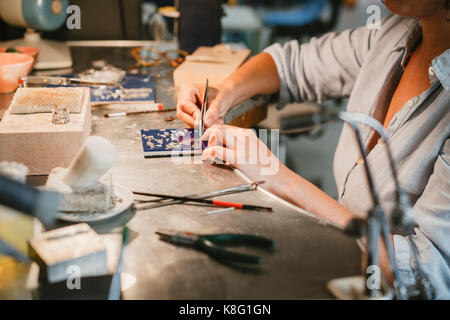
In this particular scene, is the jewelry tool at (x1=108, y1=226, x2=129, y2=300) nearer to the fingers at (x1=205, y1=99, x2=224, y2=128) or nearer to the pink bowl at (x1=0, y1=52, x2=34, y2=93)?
the fingers at (x1=205, y1=99, x2=224, y2=128)

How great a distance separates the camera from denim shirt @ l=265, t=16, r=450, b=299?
3.59 feet

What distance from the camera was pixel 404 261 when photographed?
1.08 meters

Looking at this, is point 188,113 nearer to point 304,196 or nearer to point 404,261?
point 304,196

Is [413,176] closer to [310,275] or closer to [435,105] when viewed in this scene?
[435,105]

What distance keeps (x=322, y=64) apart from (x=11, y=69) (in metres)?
1.14

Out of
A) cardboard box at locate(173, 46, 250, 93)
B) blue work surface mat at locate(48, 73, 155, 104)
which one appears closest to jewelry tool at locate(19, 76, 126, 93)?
blue work surface mat at locate(48, 73, 155, 104)

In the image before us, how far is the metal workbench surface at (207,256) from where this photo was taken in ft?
2.60

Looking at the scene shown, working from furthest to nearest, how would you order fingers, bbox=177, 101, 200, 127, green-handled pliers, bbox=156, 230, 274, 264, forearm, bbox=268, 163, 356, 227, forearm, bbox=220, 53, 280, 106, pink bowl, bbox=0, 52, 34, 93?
forearm, bbox=220, 53, 280, 106 < pink bowl, bbox=0, 52, 34, 93 < fingers, bbox=177, 101, 200, 127 < forearm, bbox=268, 163, 356, 227 < green-handled pliers, bbox=156, 230, 274, 264

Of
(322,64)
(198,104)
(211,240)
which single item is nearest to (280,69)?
(322,64)

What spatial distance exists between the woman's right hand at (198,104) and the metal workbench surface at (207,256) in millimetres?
253

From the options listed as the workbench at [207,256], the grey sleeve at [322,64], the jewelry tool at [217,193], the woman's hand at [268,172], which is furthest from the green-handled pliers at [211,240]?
the grey sleeve at [322,64]

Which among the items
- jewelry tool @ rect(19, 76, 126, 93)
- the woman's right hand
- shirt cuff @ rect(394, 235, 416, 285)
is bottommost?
shirt cuff @ rect(394, 235, 416, 285)
